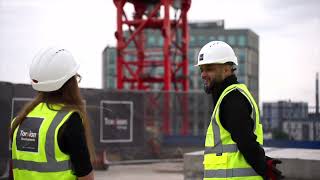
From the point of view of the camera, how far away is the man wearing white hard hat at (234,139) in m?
4.10

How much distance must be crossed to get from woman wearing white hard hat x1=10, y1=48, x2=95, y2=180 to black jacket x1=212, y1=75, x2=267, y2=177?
110 cm

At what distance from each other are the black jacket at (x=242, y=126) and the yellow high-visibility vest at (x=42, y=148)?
4.08 ft

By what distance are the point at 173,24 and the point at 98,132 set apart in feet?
48.1

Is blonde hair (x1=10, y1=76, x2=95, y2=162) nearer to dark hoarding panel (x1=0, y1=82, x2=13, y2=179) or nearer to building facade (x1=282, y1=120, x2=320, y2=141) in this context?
dark hoarding panel (x1=0, y1=82, x2=13, y2=179)

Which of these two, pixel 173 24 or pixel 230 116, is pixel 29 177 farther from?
pixel 173 24

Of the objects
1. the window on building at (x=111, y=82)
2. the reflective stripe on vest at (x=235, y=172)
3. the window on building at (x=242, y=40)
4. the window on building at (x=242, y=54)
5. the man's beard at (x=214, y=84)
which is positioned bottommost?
the reflective stripe on vest at (x=235, y=172)

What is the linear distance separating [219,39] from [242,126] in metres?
88.6

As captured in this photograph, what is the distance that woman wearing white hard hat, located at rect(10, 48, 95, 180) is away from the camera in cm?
332

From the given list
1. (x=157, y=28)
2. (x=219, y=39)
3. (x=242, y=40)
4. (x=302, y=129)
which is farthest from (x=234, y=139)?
(x=219, y=39)

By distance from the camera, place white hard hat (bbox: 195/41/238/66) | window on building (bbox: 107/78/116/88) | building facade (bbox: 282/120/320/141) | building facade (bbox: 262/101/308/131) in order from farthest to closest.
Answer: window on building (bbox: 107/78/116/88), building facade (bbox: 262/101/308/131), building facade (bbox: 282/120/320/141), white hard hat (bbox: 195/41/238/66)

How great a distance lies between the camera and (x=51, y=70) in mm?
3480

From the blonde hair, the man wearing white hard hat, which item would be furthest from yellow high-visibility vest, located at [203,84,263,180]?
the blonde hair

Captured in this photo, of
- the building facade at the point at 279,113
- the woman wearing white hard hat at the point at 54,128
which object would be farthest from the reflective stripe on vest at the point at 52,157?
the building facade at the point at 279,113

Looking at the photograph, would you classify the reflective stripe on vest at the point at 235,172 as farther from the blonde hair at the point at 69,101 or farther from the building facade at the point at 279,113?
the building facade at the point at 279,113
